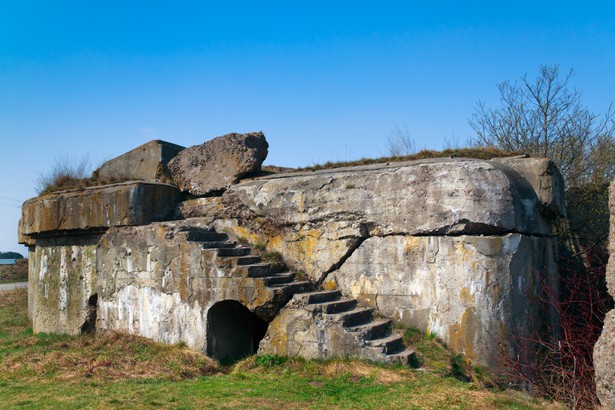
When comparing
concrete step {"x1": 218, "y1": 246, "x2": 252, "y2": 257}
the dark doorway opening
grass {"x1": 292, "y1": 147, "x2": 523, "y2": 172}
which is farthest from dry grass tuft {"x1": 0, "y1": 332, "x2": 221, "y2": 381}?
grass {"x1": 292, "y1": 147, "x2": 523, "y2": 172}

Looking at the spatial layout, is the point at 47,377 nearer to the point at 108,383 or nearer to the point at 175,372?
the point at 108,383

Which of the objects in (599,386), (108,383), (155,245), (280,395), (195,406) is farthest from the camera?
(155,245)

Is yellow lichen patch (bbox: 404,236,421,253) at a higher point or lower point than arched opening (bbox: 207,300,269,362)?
higher

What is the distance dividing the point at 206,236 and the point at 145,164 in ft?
9.67

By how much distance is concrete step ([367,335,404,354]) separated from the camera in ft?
24.8

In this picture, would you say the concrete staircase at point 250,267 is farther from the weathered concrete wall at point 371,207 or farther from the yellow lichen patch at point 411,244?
the yellow lichen patch at point 411,244

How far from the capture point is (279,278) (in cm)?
877

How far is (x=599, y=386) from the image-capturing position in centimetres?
450

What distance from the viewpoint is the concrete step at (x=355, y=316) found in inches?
313

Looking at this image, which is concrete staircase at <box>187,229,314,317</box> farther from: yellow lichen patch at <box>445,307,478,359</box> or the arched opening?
yellow lichen patch at <box>445,307,478,359</box>

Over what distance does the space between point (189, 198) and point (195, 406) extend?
5312 millimetres

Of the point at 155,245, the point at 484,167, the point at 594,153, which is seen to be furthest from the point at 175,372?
the point at 594,153

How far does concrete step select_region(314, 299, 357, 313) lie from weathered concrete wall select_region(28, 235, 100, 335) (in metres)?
4.80

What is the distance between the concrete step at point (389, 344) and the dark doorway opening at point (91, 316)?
18.0ft
